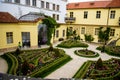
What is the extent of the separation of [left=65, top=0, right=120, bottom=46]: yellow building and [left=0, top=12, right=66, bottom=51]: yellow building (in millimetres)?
15957

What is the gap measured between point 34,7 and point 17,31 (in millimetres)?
7752

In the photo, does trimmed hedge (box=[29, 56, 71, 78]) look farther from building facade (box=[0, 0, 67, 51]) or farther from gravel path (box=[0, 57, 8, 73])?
building facade (box=[0, 0, 67, 51])

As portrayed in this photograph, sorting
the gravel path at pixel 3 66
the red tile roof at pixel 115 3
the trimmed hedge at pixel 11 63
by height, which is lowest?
the gravel path at pixel 3 66

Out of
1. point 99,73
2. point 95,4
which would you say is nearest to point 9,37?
point 99,73

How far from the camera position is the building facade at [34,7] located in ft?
79.3

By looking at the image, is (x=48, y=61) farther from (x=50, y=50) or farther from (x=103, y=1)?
(x=103, y=1)

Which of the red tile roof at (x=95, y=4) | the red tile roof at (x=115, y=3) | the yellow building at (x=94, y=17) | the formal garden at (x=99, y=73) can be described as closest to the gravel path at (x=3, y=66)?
the formal garden at (x=99, y=73)

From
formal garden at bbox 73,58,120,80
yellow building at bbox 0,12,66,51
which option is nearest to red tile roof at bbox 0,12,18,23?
yellow building at bbox 0,12,66,51

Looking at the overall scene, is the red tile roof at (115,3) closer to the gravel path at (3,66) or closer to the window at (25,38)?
the window at (25,38)

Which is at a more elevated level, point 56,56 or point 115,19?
point 115,19

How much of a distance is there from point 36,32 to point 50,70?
38.7ft

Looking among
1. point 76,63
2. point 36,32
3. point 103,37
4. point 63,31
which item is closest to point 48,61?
point 76,63

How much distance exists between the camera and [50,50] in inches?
833

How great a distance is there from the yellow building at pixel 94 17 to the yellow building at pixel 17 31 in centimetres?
1596
